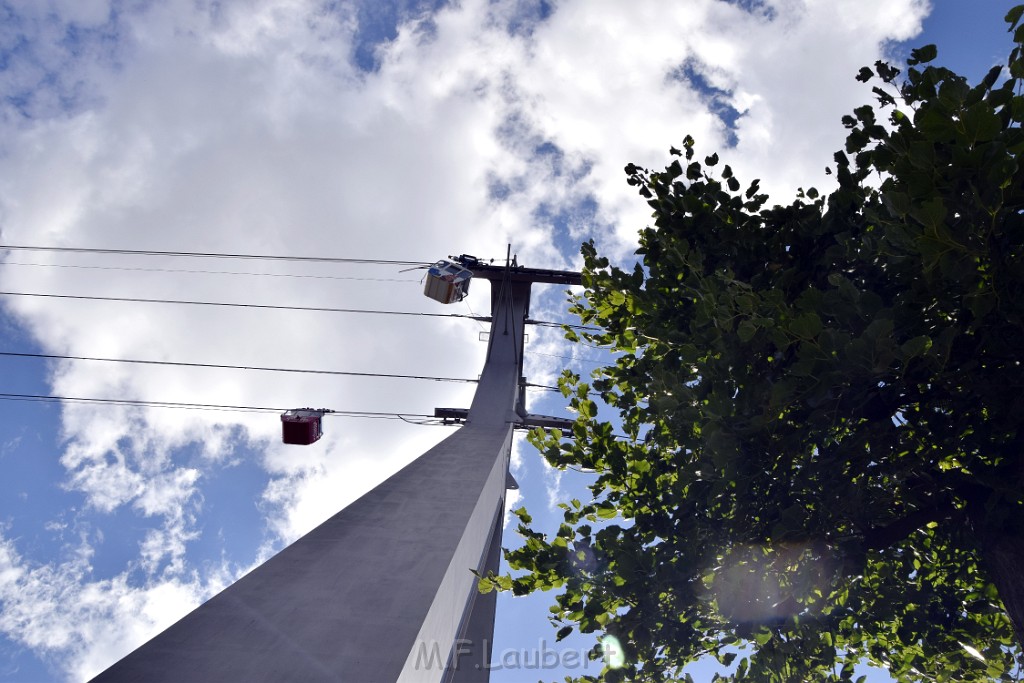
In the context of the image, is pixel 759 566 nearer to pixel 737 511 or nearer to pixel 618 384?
pixel 737 511

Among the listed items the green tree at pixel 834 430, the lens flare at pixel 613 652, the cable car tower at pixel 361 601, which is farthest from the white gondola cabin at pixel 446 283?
the lens flare at pixel 613 652

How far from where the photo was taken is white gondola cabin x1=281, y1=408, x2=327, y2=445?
48.3 ft

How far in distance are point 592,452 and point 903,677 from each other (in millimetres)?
4069

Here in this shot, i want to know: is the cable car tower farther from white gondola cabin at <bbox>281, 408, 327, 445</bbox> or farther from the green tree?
white gondola cabin at <bbox>281, 408, 327, 445</bbox>

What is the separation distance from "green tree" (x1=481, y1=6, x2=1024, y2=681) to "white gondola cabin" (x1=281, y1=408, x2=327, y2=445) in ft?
34.0

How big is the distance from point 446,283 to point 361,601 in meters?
10.7

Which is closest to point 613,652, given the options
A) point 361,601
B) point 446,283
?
point 361,601

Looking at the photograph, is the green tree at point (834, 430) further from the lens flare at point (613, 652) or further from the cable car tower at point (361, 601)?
the cable car tower at point (361, 601)

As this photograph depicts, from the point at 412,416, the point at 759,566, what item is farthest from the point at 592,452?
the point at 412,416

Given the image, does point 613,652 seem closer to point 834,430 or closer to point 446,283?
point 834,430

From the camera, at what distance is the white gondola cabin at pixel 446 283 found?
14734mm

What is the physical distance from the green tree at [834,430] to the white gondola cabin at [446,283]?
28.8ft

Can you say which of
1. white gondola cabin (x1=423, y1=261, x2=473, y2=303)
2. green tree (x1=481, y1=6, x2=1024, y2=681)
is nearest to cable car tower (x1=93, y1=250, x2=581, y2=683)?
green tree (x1=481, y1=6, x2=1024, y2=681)

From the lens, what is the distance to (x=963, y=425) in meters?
4.53
